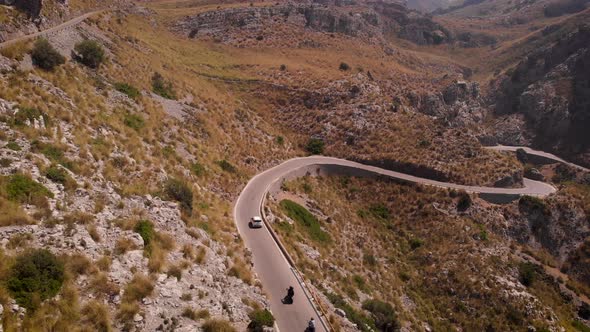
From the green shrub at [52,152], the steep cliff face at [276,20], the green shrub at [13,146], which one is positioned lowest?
the green shrub at [52,152]

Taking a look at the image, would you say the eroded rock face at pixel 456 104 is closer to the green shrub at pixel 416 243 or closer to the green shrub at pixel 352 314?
the green shrub at pixel 416 243

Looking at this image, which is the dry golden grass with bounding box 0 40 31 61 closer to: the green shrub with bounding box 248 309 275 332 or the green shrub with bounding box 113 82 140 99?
the green shrub with bounding box 113 82 140 99

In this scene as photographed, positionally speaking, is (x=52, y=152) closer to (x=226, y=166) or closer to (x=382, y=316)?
(x=226, y=166)

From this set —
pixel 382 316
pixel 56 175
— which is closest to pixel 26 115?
pixel 56 175

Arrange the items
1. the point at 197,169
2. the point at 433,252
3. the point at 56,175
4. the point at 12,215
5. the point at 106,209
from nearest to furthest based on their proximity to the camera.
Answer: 1. the point at 12,215
2. the point at 56,175
3. the point at 106,209
4. the point at 197,169
5. the point at 433,252


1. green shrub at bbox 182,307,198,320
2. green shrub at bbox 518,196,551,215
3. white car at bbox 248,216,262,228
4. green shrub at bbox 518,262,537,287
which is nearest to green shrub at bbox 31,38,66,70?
white car at bbox 248,216,262,228

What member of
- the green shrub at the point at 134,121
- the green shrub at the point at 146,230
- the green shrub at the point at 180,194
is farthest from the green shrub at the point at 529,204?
the green shrub at the point at 134,121
